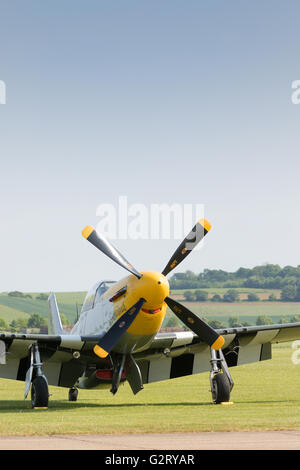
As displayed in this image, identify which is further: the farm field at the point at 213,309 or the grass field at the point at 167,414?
the farm field at the point at 213,309

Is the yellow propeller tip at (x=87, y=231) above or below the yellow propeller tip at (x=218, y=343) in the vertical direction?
above

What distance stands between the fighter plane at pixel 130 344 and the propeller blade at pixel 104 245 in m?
0.03

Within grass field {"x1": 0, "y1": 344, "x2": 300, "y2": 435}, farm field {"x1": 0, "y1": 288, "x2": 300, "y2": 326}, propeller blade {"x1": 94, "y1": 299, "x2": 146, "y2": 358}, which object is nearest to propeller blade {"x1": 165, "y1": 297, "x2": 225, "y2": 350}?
propeller blade {"x1": 94, "y1": 299, "x2": 146, "y2": 358}

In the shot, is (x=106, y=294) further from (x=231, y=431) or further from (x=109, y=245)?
(x=231, y=431)

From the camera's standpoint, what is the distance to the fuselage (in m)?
17.6

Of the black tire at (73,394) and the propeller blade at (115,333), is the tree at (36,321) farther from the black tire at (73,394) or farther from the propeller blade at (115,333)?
the propeller blade at (115,333)

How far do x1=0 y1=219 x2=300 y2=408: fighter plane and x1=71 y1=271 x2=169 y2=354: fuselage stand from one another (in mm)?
24

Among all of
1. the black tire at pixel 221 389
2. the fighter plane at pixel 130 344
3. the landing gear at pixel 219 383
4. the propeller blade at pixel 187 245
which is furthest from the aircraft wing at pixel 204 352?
the propeller blade at pixel 187 245

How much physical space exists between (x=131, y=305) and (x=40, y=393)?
340 cm

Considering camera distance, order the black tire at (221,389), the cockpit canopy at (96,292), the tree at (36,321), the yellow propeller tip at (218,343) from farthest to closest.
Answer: the tree at (36,321) → the cockpit canopy at (96,292) → the black tire at (221,389) → the yellow propeller tip at (218,343)

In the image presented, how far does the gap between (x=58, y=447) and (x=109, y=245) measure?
9.43 meters

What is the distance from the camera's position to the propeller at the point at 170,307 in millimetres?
18016

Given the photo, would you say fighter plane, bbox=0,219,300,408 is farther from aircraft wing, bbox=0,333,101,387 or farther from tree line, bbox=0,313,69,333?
tree line, bbox=0,313,69,333
